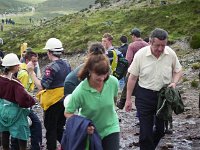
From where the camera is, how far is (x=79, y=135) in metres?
6.23

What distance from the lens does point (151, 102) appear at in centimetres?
835

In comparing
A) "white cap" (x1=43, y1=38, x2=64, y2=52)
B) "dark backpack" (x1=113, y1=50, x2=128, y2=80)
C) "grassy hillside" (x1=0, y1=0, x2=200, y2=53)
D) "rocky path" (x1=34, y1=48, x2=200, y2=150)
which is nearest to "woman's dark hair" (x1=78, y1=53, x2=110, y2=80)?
"white cap" (x1=43, y1=38, x2=64, y2=52)

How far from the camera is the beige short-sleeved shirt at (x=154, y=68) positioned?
8242 mm

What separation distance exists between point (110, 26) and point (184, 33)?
13455 mm

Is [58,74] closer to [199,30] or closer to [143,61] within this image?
[143,61]

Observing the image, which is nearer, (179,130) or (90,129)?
(90,129)

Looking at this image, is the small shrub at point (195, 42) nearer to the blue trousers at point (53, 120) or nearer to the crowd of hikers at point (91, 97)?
the crowd of hikers at point (91, 97)

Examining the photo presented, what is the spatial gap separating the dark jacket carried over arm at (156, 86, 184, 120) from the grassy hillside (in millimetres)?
28234

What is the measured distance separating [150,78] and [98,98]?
2087 mm

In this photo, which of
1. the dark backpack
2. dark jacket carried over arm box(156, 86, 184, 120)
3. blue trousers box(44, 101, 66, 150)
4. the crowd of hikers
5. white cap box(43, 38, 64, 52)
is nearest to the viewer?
the crowd of hikers

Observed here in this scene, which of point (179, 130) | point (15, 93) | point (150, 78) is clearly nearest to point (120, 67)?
point (179, 130)

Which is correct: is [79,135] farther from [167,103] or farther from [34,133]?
[34,133]

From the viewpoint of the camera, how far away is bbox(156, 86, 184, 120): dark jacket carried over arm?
8.17 meters

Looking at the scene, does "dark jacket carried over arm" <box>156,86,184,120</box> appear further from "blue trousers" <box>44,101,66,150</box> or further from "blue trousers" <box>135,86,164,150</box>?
"blue trousers" <box>44,101,66,150</box>
